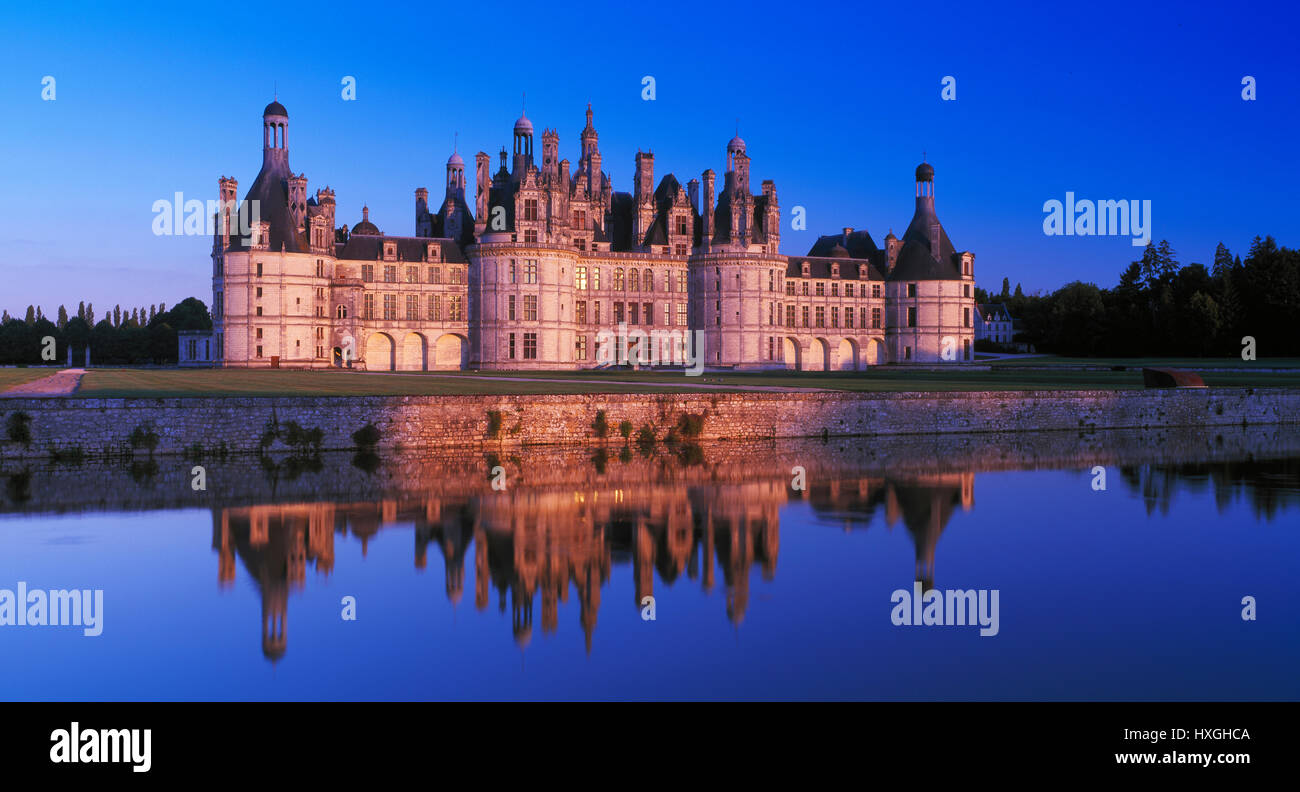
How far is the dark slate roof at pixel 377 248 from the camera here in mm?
70812

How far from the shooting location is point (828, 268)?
82812 millimetres

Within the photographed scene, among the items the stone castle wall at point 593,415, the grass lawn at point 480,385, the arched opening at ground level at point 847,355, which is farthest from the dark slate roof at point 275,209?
the stone castle wall at point 593,415

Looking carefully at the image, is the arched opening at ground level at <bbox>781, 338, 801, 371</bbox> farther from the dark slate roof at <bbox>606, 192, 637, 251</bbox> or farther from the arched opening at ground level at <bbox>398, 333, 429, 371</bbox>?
the arched opening at ground level at <bbox>398, 333, 429, 371</bbox>

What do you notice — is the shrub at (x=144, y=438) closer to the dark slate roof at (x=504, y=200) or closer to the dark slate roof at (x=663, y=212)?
the dark slate roof at (x=504, y=200)

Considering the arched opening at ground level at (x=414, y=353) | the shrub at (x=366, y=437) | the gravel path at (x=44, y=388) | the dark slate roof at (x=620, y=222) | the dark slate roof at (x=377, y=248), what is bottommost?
the shrub at (x=366, y=437)

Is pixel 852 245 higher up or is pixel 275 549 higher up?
pixel 852 245

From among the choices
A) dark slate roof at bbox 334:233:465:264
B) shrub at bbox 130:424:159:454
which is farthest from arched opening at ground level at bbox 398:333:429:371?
shrub at bbox 130:424:159:454

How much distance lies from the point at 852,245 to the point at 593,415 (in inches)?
2412

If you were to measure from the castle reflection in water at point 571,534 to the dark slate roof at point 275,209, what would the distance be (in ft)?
162

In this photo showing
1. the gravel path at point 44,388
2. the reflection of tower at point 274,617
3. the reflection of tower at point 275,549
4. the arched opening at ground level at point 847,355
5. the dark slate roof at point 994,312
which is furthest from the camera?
the dark slate roof at point 994,312

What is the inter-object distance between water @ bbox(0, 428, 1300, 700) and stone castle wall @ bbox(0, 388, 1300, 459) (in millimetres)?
1109

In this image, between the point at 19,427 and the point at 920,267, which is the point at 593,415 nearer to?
the point at 19,427

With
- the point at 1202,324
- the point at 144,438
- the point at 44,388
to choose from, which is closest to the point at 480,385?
the point at 44,388

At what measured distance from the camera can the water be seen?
10.9 m
